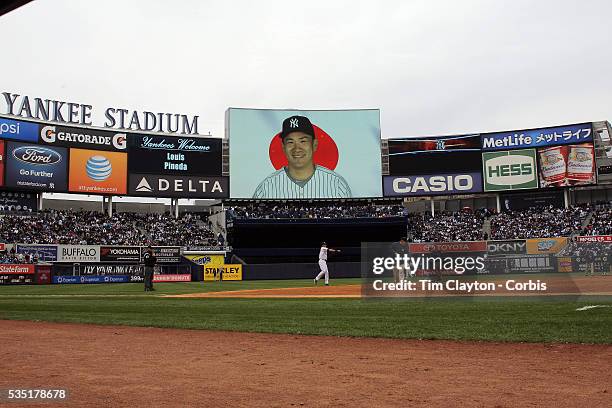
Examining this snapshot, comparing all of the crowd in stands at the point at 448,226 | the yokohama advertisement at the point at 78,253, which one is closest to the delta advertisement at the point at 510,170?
the crowd in stands at the point at 448,226

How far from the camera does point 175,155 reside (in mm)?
55875

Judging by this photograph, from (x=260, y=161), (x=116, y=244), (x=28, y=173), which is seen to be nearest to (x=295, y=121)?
(x=260, y=161)

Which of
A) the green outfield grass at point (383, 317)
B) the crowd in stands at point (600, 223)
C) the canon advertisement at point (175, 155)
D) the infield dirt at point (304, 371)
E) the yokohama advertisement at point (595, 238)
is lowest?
the green outfield grass at point (383, 317)

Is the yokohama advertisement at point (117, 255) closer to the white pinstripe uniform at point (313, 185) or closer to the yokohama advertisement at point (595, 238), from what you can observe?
the white pinstripe uniform at point (313, 185)

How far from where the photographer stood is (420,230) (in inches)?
2299

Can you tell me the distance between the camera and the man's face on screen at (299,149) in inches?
2324

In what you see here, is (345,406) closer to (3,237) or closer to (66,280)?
(66,280)

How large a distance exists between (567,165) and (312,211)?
26.5 m

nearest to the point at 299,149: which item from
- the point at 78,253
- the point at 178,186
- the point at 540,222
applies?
the point at 178,186

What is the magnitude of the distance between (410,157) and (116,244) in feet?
104

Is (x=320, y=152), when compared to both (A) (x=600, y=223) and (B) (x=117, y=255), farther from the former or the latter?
(A) (x=600, y=223)

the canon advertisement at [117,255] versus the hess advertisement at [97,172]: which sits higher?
the hess advertisement at [97,172]

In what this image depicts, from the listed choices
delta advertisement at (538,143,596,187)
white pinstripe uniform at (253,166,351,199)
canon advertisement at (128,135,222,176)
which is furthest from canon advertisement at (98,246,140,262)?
delta advertisement at (538,143,596,187)

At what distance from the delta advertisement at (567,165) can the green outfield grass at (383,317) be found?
45531mm
